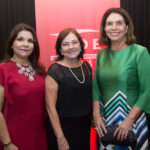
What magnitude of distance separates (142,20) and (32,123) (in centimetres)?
288

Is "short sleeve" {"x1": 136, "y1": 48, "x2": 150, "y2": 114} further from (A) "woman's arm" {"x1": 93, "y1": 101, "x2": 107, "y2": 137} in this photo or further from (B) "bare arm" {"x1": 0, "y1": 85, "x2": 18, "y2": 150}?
(B) "bare arm" {"x1": 0, "y1": 85, "x2": 18, "y2": 150}

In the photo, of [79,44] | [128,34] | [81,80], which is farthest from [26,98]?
[128,34]

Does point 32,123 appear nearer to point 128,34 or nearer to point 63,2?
point 128,34

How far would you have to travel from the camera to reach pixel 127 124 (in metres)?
1.79

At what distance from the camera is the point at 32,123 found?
1.95 m

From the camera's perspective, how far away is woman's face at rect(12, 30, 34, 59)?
1.94 m

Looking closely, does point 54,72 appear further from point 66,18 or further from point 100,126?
point 66,18

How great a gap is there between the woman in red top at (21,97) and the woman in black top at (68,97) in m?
0.12

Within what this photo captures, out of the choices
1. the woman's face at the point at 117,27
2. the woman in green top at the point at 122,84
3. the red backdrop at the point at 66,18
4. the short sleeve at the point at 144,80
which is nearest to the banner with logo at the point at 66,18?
the red backdrop at the point at 66,18

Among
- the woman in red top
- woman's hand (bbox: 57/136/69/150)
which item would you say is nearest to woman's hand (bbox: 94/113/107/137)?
woman's hand (bbox: 57/136/69/150)

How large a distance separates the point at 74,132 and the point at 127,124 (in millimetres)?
556

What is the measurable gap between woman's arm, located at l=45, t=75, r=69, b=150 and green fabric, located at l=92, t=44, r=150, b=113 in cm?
49

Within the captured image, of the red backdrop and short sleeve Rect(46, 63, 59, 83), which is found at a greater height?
the red backdrop

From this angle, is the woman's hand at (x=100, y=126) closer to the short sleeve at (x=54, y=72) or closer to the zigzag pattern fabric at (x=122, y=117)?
the zigzag pattern fabric at (x=122, y=117)
